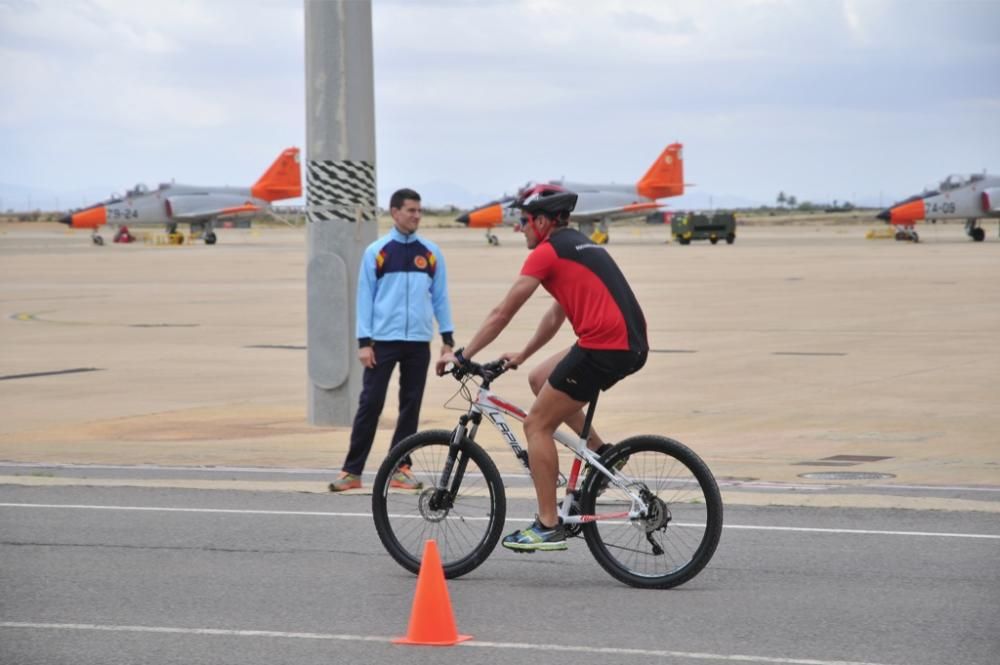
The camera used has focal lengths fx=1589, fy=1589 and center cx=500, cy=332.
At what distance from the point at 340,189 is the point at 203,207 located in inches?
3339

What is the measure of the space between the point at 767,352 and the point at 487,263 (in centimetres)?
3563

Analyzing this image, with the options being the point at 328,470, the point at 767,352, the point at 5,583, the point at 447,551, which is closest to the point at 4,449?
the point at 328,470

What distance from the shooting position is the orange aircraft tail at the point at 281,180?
10769 centimetres

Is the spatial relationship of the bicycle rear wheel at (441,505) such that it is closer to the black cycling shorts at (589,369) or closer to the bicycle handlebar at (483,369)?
the bicycle handlebar at (483,369)

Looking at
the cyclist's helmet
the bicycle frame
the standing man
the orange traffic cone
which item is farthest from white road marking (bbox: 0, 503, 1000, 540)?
the cyclist's helmet

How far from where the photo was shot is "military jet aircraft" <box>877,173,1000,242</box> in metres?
77.8

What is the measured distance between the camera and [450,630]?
6.78 meters

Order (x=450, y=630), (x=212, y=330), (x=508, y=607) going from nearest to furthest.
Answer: (x=450, y=630), (x=508, y=607), (x=212, y=330)

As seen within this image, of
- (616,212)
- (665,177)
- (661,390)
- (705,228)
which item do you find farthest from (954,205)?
(661,390)

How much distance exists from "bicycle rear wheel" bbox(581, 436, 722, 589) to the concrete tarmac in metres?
2.78

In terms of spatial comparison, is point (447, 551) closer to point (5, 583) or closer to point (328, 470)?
point (5, 583)

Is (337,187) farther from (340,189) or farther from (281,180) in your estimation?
(281,180)

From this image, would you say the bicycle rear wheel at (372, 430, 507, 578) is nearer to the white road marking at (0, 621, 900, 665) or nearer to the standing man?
the white road marking at (0, 621, 900, 665)

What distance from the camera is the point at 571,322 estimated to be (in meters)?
7.76
